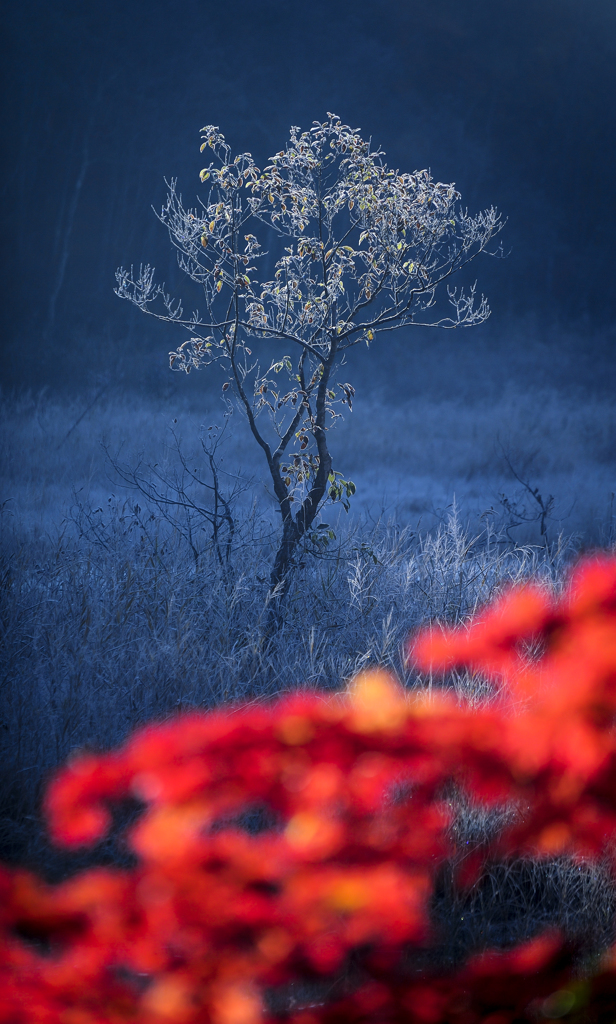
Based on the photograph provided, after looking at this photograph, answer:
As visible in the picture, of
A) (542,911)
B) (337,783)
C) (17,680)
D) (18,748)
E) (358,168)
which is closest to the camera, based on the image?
(337,783)

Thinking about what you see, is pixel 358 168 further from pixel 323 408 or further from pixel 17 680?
pixel 17 680

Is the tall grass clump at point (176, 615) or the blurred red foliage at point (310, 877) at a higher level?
the tall grass clump at point (176, 615)

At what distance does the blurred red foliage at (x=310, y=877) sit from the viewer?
1.18 m

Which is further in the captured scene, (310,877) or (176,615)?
(176,615)

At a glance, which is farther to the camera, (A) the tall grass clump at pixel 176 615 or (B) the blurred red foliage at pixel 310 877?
(A) the tall grass clump at pixel 176 615

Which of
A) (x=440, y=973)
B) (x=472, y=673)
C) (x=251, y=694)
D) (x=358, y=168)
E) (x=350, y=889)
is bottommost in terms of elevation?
(x=440, y=973)

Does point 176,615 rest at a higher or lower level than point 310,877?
higher

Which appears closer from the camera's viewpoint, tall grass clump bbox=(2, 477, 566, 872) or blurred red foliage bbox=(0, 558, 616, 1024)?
blurred red foliage bbox=(0, 558, 616, 1024)

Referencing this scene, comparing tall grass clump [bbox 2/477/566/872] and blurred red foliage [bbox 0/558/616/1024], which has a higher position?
tall grass clump [bbox 2/477/566/872]

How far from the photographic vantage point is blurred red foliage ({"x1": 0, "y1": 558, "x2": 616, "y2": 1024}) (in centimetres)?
118

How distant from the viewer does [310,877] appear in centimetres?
129

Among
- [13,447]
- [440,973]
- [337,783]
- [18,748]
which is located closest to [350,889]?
[337,783]

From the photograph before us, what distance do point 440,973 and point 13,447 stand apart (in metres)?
5.10

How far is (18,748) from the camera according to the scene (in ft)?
7.95
